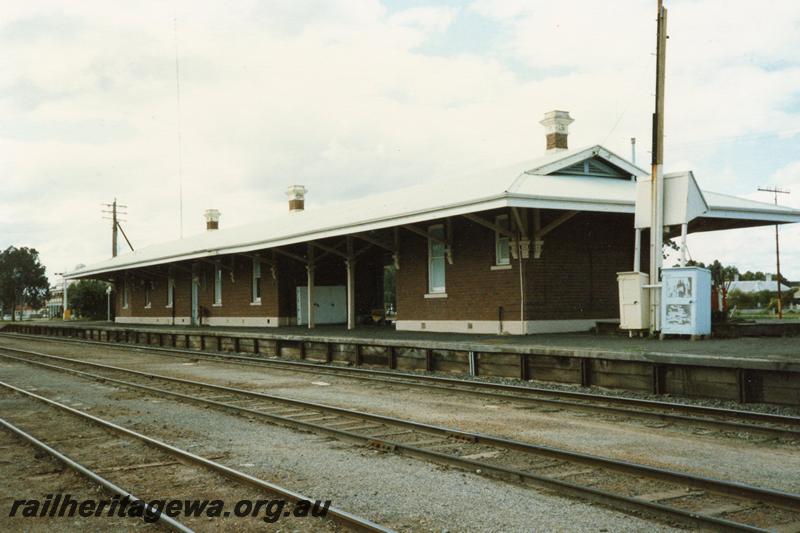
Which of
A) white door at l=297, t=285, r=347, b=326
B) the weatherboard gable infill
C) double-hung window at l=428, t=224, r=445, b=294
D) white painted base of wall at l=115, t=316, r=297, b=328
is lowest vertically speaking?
white painted base of wall at l=115, t=316, r=297, b=328

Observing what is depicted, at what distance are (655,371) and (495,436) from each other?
12.4ft

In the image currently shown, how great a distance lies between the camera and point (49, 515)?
5.33 metres

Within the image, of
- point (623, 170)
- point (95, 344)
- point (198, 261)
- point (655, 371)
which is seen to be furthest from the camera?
point (198, 261)

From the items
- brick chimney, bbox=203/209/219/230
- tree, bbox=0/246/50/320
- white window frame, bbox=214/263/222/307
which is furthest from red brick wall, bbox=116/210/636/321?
tree, bbox=0/246/50/320

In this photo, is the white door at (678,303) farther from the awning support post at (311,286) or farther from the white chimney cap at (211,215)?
the white chimney cap at (211,215)

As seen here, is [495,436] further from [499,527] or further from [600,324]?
[600,324]

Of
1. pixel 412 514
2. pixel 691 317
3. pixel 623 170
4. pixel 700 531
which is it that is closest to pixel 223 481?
pixel 412 514

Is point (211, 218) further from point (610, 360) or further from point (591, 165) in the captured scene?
point (610, 360)

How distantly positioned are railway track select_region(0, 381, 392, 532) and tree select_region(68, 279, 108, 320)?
2093 inches

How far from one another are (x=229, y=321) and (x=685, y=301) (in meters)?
21.9

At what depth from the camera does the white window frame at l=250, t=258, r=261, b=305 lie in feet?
96.0

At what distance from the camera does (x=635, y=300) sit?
1436cm

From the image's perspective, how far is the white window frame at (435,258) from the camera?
2003cm

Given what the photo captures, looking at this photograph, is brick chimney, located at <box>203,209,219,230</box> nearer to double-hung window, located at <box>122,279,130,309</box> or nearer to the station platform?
double-hung window, located at <box>122,279,130,309</box>
